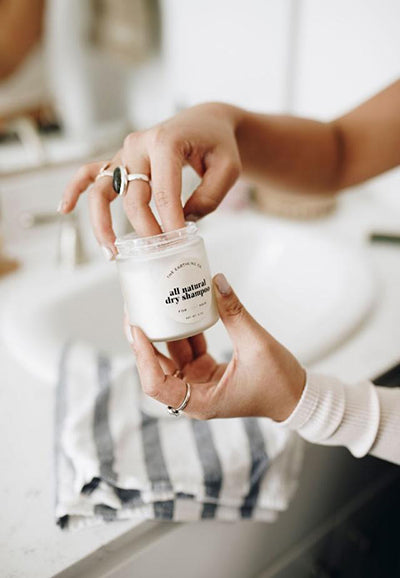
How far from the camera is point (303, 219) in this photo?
1078mm

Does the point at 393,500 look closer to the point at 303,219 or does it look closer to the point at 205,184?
the point at 303,219

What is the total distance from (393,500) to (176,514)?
1.86 feet

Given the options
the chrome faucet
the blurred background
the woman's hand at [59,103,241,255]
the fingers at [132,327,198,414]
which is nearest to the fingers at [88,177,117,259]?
the woman's hand at [59,103,241,255]

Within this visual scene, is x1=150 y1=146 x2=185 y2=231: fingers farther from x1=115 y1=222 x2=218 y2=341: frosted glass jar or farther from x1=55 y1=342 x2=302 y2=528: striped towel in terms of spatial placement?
x1=55 y1=342 x2=302 y2=528: striped towel

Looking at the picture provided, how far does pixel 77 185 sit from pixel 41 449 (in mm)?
301

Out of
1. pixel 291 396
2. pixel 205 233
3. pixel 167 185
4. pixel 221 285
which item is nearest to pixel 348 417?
pixel 291 396

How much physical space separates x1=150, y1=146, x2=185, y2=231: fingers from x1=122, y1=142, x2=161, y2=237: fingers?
11 millimetres

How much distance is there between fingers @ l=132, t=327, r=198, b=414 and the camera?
17.0 inches

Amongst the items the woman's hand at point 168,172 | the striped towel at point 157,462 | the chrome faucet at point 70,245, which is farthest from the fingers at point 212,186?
the chrome faucet at point 70,245

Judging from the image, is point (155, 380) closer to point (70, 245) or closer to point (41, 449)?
point (41, 449)

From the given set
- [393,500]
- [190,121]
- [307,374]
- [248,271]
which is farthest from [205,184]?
[393,500]

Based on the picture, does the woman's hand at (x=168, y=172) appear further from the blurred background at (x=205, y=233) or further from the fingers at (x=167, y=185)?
the blurred background at (x=205, y=233)

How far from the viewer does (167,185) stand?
451 mm

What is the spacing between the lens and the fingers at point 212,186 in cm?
50
